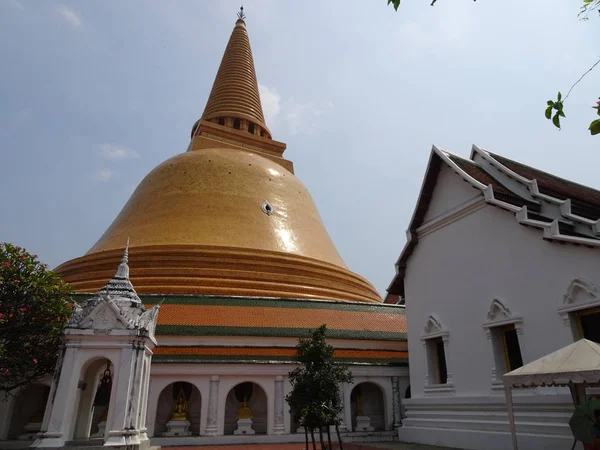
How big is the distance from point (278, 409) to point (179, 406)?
254 centimetres

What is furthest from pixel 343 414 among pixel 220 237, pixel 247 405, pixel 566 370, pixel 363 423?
pixel 220 237

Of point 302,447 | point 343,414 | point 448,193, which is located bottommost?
point 302,447

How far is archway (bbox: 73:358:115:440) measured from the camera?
921 cm

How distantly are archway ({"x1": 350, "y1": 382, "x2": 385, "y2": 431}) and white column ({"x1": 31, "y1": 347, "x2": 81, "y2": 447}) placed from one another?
7.36 m

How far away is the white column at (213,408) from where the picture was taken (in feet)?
36.3

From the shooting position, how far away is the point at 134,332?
8758 mm

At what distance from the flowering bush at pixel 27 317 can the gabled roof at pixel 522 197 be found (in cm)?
849

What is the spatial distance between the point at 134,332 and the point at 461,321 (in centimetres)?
691

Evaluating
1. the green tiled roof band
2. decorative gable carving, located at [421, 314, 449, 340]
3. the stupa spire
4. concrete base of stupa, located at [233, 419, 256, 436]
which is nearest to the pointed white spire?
the green tiled roof band

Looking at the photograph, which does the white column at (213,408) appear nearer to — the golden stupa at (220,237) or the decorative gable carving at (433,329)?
the golden stupa at (220,237)

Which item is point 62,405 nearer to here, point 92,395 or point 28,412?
point 92,395

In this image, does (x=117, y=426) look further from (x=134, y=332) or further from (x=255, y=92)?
(x=255, y=92)

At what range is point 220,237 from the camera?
1734 cm

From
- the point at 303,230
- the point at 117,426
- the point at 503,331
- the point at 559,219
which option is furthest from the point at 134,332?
the point at 303,230
